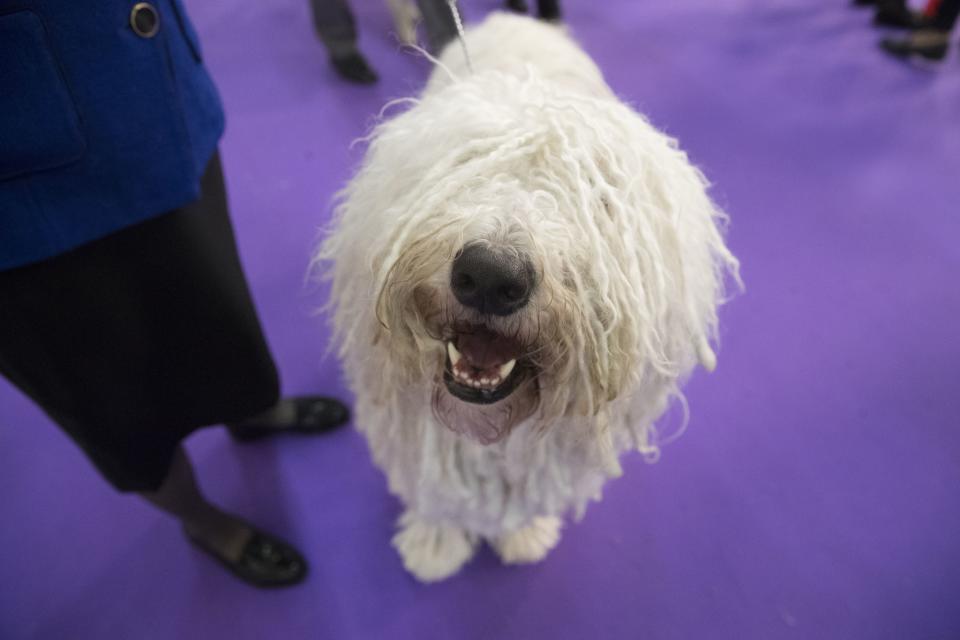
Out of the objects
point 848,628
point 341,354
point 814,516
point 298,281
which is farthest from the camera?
point 298,281

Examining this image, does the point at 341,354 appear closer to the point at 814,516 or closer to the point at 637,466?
the point at 637,466

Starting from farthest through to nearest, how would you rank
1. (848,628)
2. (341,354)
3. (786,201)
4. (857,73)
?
(857,73), (786,201), (848,628), (341,354)

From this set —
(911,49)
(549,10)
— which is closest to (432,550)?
(549,10)

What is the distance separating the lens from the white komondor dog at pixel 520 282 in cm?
77

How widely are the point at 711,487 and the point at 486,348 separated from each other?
1172 millimetres

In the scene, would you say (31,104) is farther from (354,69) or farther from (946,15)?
(946,15)

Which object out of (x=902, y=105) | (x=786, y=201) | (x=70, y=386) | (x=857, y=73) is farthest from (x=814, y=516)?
(x=857, y=73)

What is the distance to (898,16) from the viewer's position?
3166 mm

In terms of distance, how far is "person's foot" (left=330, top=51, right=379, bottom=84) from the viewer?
113 inches

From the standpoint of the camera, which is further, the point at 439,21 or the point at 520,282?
the point at 439,21

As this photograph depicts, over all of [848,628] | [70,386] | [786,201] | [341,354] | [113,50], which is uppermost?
[113,50]

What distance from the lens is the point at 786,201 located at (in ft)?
7.75

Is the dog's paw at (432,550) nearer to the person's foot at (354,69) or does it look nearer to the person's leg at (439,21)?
the person's leg at (439,21)

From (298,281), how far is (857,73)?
3.15m
